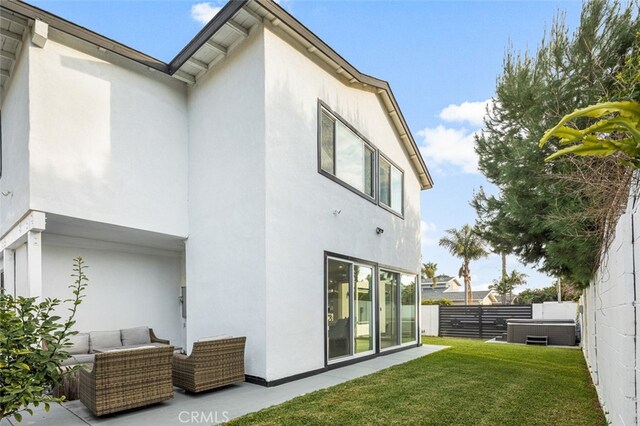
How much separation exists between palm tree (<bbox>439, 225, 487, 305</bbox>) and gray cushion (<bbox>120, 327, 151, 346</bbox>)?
2927 centimetres

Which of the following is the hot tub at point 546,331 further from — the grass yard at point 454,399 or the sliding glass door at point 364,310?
the grass yard at point 454,399

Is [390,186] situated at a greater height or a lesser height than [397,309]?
greater

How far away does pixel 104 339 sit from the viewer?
25.8 ft


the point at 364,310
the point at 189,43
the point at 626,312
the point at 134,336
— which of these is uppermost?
the point at 189,43

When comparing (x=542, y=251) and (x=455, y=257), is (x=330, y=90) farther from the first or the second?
(x=455, y=257)

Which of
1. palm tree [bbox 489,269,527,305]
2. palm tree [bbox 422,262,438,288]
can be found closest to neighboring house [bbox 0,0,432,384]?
palm tree [bbox 489,269,527,305]

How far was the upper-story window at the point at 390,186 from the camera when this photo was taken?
37.2ft

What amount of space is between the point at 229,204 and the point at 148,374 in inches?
130

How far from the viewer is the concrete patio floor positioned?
4.77 m

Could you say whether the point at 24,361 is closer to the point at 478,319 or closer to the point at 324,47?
the point at 324,47

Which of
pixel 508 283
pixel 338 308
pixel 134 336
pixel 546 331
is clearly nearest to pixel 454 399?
pixel 338 308

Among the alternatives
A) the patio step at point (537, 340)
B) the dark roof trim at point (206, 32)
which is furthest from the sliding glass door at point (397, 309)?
the dark roof trim at point (206, 32)

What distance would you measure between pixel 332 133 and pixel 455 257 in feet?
94.8

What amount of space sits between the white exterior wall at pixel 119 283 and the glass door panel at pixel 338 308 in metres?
4.63
